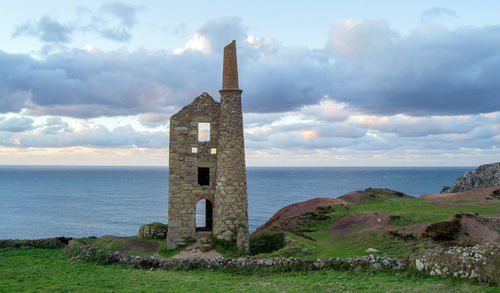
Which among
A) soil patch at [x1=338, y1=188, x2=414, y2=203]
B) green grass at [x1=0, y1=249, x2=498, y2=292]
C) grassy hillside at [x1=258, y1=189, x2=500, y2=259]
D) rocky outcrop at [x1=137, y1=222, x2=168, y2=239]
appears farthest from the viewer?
soil patch at [x1=338, y1=188, x2=414, y2=203]

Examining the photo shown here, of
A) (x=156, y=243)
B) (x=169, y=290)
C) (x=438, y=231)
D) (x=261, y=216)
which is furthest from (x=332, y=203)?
(x=261, y=216)

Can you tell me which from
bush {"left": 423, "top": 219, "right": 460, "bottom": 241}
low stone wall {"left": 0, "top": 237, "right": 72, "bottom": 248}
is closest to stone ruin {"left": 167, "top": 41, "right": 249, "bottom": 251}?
low stone wall {"left": 0, "top": 237, "right": 72, "bottom": 248}

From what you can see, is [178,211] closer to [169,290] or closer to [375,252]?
[169,290]

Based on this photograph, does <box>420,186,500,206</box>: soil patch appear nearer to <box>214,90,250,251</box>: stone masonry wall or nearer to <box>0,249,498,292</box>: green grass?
<box>214,90,250,251</box>: stone masonry wall

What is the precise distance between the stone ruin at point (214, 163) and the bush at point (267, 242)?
150 cm

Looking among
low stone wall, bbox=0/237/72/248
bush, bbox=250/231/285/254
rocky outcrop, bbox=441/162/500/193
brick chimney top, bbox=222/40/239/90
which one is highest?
brick chimney top, bbox=222/40/239/90

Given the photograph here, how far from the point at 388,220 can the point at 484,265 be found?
1161 cm

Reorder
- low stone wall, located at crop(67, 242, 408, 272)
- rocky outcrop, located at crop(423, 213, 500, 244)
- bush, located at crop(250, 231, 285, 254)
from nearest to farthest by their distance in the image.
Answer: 1. low stone wall, located at crop(67, 242, 408, 272)
2. rocky outcrop, located at crop(423, 213, 500, 244)
3. bush, located at crop(250, 231, 285, 254)

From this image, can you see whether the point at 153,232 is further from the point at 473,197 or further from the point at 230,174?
the point at 473,197

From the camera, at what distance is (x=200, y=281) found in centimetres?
1836

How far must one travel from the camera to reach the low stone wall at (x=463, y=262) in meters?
15.1

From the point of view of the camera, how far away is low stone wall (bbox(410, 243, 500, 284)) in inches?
593

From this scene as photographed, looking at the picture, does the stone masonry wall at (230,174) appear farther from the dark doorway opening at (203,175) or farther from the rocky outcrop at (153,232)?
the rocky outcrop at (153,232)

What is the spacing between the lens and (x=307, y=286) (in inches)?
646
